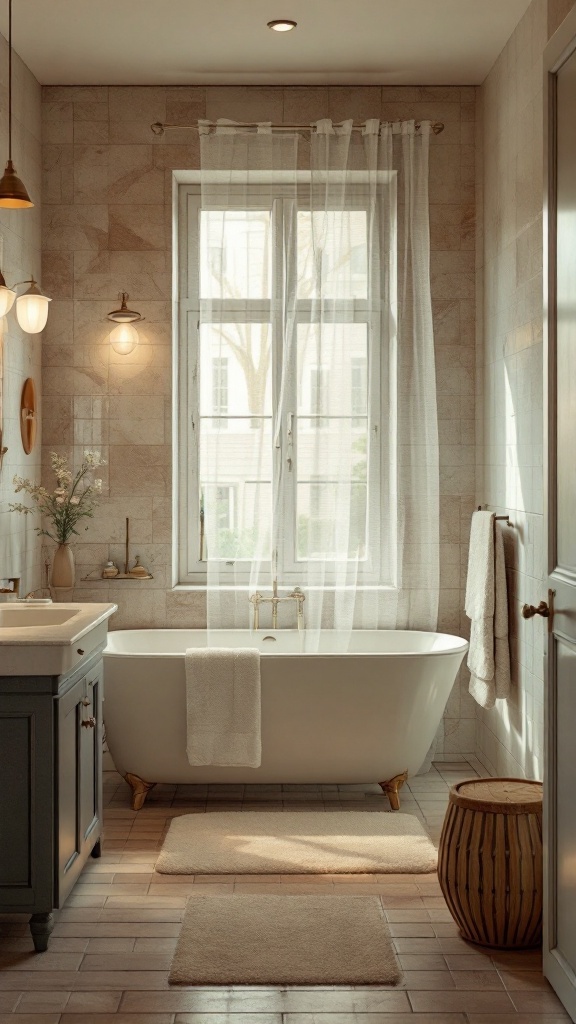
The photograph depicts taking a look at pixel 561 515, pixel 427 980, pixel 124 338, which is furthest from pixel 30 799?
pixel 124 338

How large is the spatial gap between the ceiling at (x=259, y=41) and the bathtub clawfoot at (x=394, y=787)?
3126 mm

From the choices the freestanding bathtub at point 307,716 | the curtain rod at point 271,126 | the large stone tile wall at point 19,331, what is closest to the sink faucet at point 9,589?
the large stone tile wall at point 19,331

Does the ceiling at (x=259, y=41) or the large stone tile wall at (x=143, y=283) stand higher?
the ceiling at (x=259, y=41)

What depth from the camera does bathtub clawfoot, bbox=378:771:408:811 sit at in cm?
432

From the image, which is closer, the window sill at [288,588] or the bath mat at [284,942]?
the bath mat at [284,942]

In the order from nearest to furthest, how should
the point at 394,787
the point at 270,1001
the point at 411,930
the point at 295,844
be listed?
1. the point at 270,1001
2. the point at 411,930
3. the point at 295,844
4. the point at 394,787

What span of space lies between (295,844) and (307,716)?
1.80ft

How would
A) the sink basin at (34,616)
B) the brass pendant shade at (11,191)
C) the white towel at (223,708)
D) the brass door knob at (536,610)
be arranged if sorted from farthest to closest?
the white towel at (223,708) → the sink basin at (34,616) → the brass pendant shade at (11,191) → the brass door knob at (536,610)

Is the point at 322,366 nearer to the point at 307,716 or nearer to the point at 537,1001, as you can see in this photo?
the point at 307,716

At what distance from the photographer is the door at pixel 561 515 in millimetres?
2600

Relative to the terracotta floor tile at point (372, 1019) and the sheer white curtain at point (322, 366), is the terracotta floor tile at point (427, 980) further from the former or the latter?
the sheer white curtain at point (322, 366)

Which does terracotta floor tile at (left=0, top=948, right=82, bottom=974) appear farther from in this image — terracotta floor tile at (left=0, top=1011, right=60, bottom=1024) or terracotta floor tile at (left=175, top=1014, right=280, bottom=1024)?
terracotta floor tile at (left=175, top=1014, right=280, bottom=1024)

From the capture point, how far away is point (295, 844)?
3896 mm

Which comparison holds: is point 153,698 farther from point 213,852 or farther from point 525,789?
point 525,789
